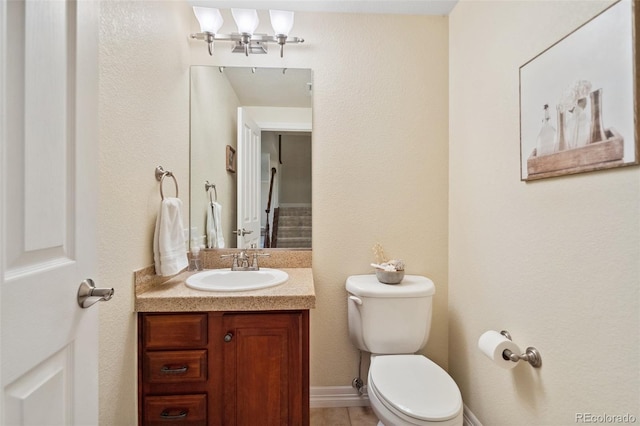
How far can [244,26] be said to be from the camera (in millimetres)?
1676

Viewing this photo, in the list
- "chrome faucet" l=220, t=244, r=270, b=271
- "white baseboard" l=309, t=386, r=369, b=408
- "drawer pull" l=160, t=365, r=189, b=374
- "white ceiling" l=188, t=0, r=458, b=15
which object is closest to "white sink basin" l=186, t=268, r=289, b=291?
"chrome faucet" l=220, t=244, r=270, b=271

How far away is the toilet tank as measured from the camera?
1530mm

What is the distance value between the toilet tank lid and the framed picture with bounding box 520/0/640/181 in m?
0.72

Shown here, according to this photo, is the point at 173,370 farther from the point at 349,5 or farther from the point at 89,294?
the point at 349,5

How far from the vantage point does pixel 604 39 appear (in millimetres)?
849

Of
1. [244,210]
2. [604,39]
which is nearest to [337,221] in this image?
[244,210]

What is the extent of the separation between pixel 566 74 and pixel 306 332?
137 centimetres

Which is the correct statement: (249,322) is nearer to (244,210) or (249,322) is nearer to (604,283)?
(244,210)

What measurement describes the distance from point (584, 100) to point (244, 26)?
1629 mm

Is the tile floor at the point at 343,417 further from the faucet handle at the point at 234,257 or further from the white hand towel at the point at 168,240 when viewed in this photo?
the white hand towel at the point at 168,240

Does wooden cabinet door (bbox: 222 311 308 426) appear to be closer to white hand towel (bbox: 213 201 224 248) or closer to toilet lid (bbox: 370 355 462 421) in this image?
toilet lid (bbox: 370 355 462 421)

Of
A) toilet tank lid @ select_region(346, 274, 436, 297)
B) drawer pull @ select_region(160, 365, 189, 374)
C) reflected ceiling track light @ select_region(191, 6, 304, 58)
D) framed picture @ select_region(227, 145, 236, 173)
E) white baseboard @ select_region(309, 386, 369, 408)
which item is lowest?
white baseboard @ select_region(309, 386, 369, 408)

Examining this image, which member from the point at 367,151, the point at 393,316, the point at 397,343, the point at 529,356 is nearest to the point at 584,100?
the point at 529,356

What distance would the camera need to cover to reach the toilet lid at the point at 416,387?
43.3 inches
